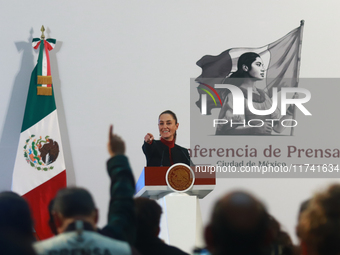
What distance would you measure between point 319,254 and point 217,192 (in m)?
5.58

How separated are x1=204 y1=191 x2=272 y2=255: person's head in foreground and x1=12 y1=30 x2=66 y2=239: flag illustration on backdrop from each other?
16.9 ft

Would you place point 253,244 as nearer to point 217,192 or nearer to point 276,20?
point 217,192

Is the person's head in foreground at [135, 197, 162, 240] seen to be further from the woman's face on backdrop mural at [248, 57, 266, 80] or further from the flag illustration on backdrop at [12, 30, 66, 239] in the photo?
the woman's face on backdrop mural at [248, 57, 266, 80]

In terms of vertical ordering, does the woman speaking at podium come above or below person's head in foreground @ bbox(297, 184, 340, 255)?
below

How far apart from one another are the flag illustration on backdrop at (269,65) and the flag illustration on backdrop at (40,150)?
228 cm

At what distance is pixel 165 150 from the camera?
18.1ft

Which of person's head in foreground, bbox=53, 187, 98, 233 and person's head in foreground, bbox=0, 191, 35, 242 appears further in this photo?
person's head in foreground, bbox=53, 187, 98, 233

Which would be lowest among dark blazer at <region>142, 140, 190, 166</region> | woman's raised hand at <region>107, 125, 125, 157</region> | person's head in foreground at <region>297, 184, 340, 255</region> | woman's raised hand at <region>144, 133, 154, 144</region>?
dark blazer at <region>142, 140, 190, 166</region>

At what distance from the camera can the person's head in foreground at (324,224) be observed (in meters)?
1.33

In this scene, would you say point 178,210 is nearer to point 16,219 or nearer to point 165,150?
point 165,150

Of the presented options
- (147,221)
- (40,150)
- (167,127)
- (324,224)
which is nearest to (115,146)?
(147,221)

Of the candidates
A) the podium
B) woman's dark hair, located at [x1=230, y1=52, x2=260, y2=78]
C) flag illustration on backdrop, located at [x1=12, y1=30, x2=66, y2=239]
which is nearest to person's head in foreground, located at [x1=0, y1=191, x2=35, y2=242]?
the podium

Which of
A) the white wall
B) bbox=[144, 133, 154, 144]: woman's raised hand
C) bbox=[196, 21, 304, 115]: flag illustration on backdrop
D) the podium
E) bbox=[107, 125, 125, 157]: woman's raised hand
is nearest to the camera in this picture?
bbox=[107, 125, 125, 157]: woman's raised hand

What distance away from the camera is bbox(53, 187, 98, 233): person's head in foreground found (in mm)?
1407
